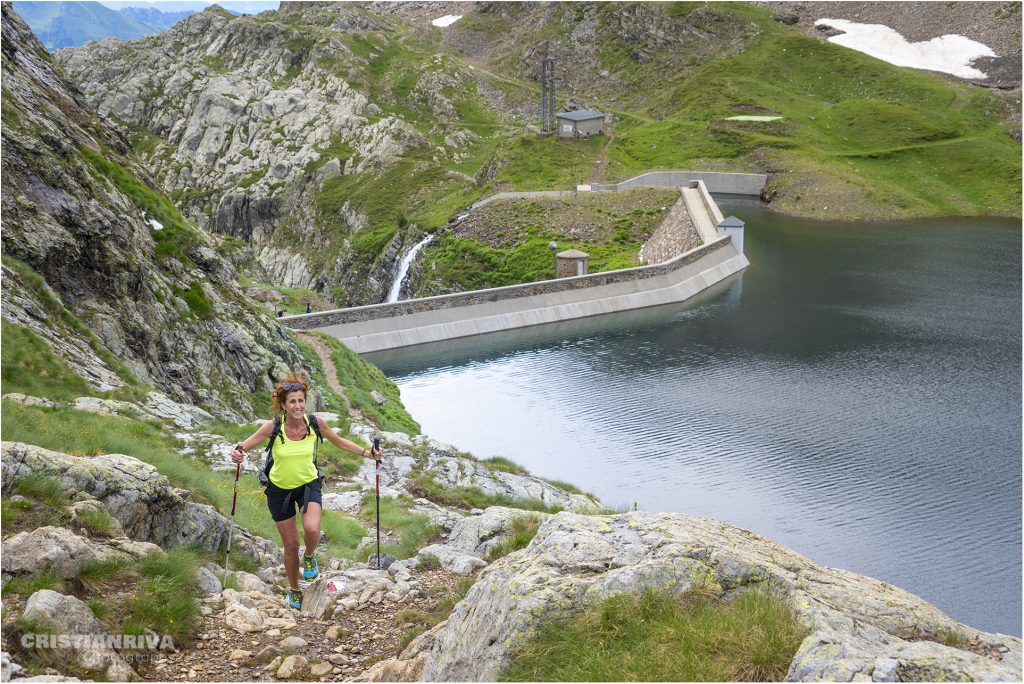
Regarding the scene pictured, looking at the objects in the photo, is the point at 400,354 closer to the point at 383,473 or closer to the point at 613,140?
the point at 383,473

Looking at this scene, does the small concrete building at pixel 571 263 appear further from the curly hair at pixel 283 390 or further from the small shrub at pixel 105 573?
the small shrub at pixel 105 573

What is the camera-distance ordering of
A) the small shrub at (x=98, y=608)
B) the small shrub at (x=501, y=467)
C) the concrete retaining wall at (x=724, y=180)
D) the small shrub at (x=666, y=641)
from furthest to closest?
the concrete retaining wall at (x=724, y=180)
the small shrub at (x=501, y=467)
the small shrub at (x=98, y=608)
the small shrub at (x=666, y=641)

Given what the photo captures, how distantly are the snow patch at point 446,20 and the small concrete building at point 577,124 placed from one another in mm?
98032

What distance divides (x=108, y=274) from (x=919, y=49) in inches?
5753

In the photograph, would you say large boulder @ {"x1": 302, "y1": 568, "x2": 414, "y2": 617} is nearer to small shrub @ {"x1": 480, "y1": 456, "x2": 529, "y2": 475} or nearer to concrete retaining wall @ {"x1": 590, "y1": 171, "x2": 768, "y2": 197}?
small shrub @ {"x1": 480, "y1": 456, "x2": 529, "y2": 475}

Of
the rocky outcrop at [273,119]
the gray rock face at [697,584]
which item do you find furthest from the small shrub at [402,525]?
the rocky outcrop at [273,119]

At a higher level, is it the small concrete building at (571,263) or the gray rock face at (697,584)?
the gray rock face at (697,584)

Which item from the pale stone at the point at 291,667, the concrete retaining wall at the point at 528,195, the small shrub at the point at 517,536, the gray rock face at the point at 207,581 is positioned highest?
the concrete retaining wall at the point at 528,195

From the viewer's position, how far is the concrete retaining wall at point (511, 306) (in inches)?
1829

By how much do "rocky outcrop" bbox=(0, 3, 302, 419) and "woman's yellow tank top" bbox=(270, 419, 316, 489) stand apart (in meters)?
8.70

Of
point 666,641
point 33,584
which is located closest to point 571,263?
point 33,584

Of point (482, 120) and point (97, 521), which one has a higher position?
point (482, 120)

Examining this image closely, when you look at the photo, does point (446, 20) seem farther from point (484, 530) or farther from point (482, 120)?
point (484, 530)

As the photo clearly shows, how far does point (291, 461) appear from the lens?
959cm
